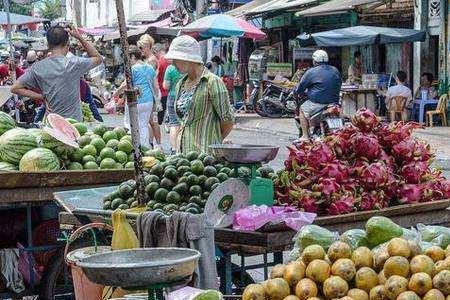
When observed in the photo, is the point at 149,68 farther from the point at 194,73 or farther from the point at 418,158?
the point at 418,158

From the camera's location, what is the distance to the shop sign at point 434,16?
845 inches

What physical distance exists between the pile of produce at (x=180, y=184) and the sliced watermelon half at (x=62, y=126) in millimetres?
1471

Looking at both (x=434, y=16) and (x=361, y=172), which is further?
(x=434, y=16)

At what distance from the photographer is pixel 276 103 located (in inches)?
983

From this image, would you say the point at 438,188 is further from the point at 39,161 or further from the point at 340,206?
the point at 39,161

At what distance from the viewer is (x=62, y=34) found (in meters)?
8.48

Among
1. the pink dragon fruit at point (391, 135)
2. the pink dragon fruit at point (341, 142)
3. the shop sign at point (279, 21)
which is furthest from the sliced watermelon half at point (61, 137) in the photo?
the shop sign at point (279, 21)

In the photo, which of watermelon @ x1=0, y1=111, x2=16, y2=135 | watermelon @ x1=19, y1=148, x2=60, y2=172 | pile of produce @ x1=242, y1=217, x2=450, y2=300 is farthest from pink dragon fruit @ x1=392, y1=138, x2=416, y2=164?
watermelon @ x1=0, y1=111, x2=16, y2=135

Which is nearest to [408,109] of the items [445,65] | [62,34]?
[445,65]

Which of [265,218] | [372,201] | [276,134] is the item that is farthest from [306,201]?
[276,134]

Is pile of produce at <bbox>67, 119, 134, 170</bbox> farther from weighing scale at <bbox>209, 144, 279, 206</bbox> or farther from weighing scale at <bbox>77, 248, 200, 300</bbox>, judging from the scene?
weighing scale at <bbox>77, 248, 200, 300</bbox>

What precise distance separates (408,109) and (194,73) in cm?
1371

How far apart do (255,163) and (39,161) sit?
2054 millimetres

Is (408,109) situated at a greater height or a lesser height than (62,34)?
lesser
